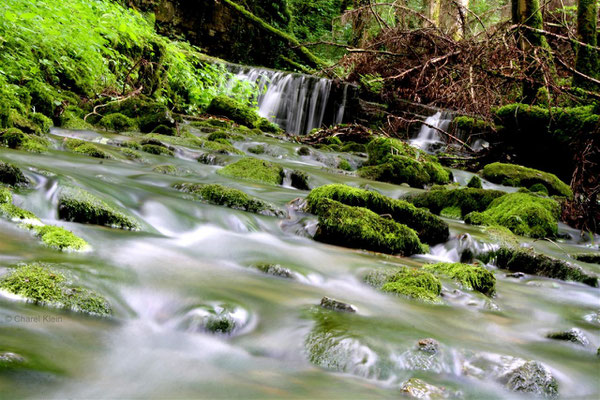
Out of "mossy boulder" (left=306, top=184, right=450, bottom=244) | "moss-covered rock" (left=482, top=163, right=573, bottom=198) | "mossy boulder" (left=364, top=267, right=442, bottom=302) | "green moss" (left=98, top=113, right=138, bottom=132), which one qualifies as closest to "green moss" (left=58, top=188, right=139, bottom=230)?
"mossy boulder" (left=364, top=267, right=442, bottom=302)

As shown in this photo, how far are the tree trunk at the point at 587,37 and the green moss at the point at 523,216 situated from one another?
138 inches

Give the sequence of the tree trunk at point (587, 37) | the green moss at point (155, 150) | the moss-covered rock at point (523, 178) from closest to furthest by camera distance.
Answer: the green moss at point (155, 150) → the tree trunk at point (587, 37) → the moss-covered rock at point (523, 178)

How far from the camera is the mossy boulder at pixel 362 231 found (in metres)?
4.61

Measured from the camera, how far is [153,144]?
812 centimetres

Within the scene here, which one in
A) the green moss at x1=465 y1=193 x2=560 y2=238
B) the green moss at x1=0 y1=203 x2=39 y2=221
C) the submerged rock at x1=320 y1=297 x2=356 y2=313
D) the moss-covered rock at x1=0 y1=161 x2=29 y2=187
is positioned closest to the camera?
the submerged rock at x1=320 y1=297 x2=356 y2=313

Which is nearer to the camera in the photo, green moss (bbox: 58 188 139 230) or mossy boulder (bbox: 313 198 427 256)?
green moss (bbox: 58 188 139 230)

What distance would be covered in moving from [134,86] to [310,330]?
1069 cm

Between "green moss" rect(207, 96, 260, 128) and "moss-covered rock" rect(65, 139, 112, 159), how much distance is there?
740 centimetres

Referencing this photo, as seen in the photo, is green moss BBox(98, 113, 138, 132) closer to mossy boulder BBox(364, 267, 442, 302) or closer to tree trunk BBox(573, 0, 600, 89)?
mossy boulder BBox(364, 267, 442, 302)

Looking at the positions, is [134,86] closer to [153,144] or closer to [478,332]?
[153,144]

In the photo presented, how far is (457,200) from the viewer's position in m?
7.50

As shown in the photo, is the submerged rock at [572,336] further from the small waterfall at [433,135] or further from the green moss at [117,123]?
the small waterfall at [433,135]

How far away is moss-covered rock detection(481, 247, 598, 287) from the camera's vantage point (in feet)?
15.2

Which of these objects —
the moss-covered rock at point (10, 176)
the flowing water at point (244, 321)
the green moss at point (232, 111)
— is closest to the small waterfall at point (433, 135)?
the green moss at point (232, 111)
